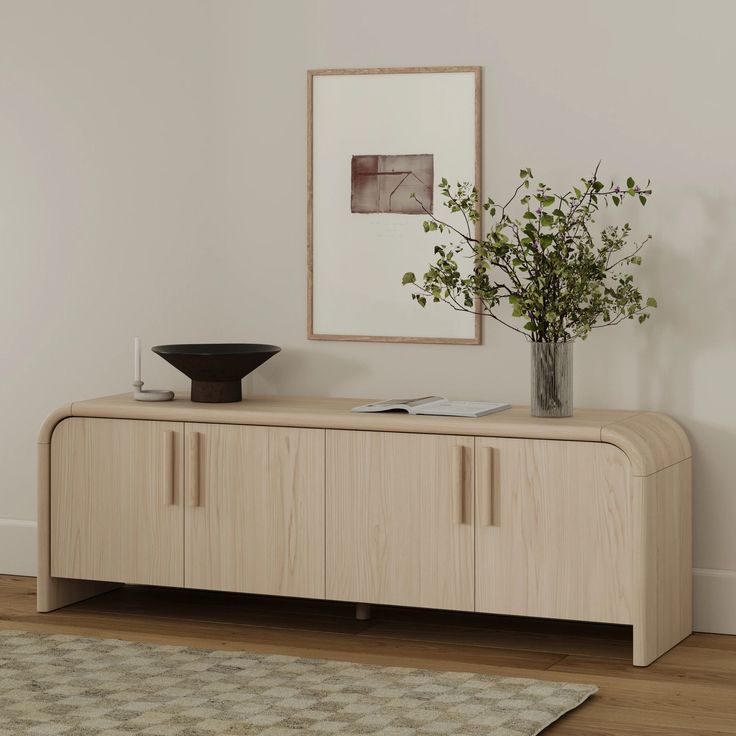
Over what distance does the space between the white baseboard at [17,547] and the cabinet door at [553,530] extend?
1.88m

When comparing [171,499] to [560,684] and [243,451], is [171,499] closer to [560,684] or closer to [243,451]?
[243,451]

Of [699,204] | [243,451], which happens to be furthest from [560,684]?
[699,204]

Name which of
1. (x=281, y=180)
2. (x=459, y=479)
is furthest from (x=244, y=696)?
(x=281, y=180)

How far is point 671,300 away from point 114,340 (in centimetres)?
198

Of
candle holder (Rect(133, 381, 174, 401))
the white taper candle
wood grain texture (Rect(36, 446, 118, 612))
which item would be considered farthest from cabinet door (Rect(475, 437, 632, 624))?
wood grain texture (Rect(36, 446, 118, 612))

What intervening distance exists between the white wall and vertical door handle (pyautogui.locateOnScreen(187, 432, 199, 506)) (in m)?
0.55

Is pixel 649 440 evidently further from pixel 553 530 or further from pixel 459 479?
pixel 459 479

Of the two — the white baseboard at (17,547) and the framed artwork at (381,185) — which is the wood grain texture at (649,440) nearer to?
the framed artwork at (381,185)

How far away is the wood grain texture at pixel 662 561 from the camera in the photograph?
3.84 metres

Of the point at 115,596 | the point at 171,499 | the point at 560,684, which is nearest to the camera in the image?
the point at 560,684

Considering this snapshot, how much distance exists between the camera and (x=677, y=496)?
411 centimetres

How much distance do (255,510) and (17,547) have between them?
4.21 ft

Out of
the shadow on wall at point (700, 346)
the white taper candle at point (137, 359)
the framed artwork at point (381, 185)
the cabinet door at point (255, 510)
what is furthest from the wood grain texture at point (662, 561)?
the white taper candle at point (137, 359)

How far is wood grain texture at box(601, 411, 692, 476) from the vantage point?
3.85m
